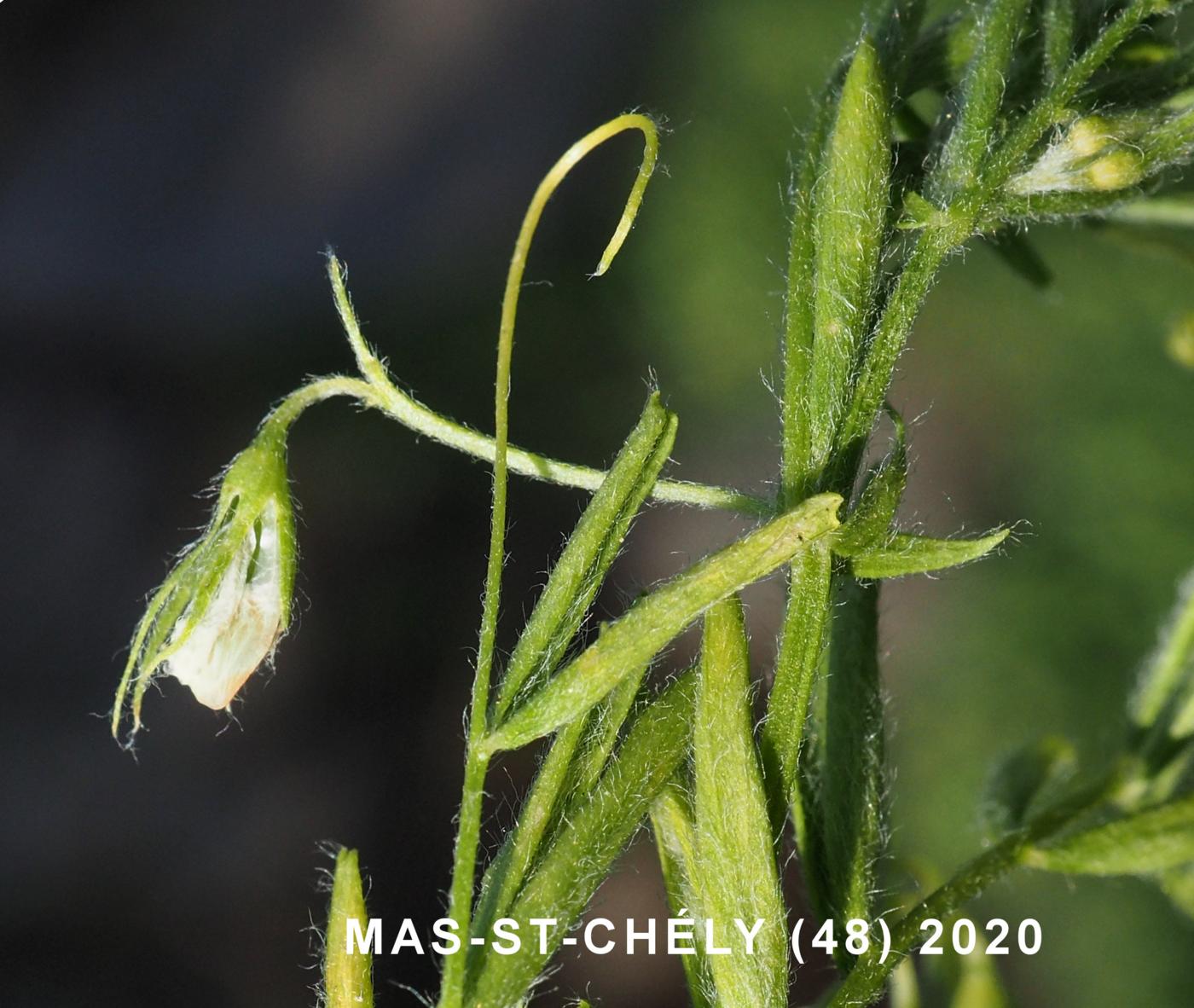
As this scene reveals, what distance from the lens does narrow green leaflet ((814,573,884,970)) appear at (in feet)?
2.47

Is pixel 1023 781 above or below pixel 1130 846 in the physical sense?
above

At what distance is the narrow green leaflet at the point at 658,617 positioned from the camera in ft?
2.09

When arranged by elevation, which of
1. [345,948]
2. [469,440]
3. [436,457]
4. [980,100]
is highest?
[436,457]

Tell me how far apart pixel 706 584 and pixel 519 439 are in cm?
274

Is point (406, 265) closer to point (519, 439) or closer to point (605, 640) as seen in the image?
point (519, 439)

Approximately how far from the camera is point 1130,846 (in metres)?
0.66

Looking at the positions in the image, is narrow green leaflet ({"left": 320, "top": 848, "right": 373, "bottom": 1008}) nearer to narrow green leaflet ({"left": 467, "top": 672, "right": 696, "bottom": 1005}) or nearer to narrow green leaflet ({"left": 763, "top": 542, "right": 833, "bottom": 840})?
narrow green leaflet ({"left": 467, "top": 672, "right": 696, "bottom": 1005})

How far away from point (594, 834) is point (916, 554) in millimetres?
226

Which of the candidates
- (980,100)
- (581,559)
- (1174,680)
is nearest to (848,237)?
(980,100)

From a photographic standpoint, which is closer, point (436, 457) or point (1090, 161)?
point (1090, 161)

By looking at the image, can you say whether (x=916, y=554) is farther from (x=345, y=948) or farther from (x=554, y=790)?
(x=345, y=948)

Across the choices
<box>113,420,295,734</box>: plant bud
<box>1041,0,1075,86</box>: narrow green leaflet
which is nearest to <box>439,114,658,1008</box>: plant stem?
<box>113,420,295,734</box>: plant bud

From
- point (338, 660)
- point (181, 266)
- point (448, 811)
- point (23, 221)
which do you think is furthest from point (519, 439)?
point (23, 221)

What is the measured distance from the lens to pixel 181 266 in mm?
4297
